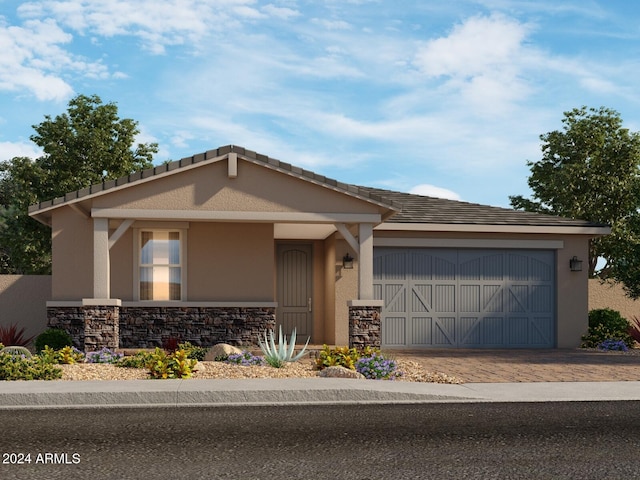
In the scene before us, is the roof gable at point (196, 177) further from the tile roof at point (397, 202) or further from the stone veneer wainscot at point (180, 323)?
the stone veneer wainscot at point (180, 323)

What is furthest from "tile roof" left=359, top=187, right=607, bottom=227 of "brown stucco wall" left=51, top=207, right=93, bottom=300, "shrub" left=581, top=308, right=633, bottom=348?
"brown stucco wall" left=51, top=207, right=93, bottom=300

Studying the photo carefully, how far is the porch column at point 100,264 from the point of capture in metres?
16.7

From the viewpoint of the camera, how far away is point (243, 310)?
1864 cm

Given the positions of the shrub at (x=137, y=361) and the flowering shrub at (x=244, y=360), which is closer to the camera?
the shrub at (x=137, y=361)

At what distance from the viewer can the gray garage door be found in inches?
805

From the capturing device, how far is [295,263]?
2138 centimetres

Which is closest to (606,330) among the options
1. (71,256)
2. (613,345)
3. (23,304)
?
(613,345)

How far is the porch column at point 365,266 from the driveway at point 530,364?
1761 millimetres

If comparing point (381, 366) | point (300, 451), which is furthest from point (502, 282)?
point (300, 451)

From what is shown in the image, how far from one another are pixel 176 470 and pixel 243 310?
11.7m

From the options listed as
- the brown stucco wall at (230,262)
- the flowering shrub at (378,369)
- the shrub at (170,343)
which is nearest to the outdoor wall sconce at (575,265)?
the brown stucco wall at (230,262)

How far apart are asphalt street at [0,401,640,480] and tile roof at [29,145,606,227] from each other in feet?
23.3

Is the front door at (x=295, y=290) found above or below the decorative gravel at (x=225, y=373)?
above

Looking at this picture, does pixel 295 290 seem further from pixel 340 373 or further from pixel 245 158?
pixel 340 373
